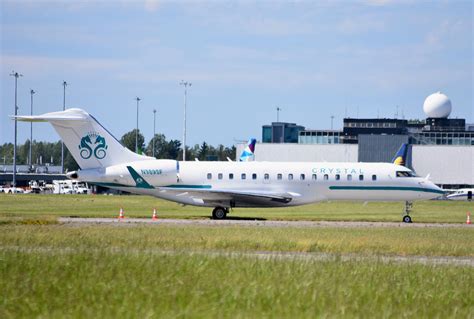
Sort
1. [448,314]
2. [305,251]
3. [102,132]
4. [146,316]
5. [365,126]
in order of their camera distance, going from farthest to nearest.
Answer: [365,126]
[102,132]
[305,251]
[448,314]
[146,316]

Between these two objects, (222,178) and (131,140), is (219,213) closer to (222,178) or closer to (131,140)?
(222,178)

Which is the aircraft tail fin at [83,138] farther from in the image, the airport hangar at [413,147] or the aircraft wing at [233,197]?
the airport hangar at [413,147]

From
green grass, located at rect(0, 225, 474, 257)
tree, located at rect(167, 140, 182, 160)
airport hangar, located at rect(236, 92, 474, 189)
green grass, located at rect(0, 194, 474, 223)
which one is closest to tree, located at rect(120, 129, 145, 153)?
tree, located at rect(167, 140, 182, 160)

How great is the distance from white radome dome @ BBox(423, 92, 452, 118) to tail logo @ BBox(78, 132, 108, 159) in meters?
83.0

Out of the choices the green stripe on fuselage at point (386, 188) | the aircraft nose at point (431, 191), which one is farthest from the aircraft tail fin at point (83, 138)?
the aircraft nose at point (431, 191)

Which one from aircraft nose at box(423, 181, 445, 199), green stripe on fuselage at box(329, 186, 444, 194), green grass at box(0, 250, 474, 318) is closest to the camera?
green grass at box(0, 250, 474, 318)

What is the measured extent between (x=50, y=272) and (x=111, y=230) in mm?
15322

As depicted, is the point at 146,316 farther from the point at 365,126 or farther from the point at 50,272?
the point at 365,126

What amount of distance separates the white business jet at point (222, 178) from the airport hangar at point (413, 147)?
5515 centimetres

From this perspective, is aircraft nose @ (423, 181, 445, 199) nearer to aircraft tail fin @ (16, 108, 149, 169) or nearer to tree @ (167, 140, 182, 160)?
aircraft tail fin @ (16, 108, 149, 169)

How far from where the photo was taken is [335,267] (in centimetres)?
1939

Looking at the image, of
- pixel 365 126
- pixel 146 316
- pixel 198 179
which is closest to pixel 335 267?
pixel 146 316

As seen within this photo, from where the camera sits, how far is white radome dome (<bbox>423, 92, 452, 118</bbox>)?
120m

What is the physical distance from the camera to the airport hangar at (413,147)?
10725 centimetres
